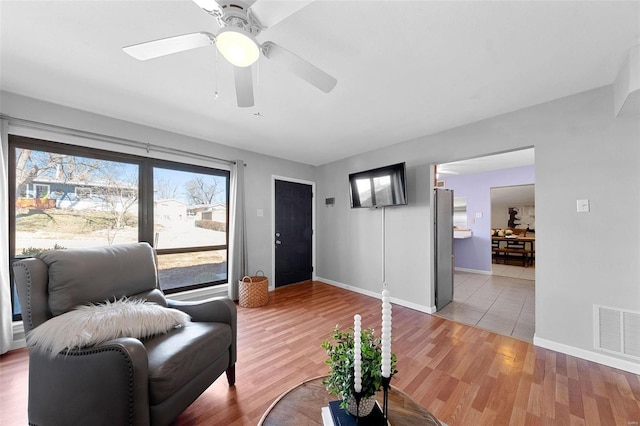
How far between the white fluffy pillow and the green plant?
3.77 ft

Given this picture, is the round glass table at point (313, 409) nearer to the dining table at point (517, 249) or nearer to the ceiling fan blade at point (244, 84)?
the ceiling fan blade at point (244, 84)

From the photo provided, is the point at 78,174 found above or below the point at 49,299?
above

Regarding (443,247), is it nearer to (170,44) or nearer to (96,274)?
(170,44)

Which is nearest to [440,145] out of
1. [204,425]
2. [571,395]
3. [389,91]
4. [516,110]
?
[516,110]

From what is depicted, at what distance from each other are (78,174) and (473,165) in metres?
6.26

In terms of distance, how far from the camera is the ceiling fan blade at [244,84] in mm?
1434

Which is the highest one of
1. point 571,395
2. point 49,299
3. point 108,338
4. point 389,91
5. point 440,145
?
point 389,91

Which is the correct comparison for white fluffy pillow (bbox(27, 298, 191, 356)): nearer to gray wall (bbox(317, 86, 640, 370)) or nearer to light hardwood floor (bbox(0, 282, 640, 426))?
light hardwood floor (bbox(0, 282, 640, 426))

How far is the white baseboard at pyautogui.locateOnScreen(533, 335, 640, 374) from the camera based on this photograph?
6.33ft

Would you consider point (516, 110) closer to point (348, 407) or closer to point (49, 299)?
point (348, 407)

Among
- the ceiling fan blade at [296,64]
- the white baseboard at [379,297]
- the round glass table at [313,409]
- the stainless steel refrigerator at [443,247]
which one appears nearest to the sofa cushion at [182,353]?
the round glass table at [313,409]

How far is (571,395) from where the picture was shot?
1.68 meters

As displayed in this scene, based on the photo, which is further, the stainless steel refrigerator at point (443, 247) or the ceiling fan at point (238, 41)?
Result: the stainless steel refrigerator at point (443, 247)

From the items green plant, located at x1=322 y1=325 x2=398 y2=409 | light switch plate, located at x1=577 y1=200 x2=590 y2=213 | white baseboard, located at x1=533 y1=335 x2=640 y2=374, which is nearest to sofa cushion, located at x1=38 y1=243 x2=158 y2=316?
green plant, located at x1=322 y1=325 x2=398 y2=409
